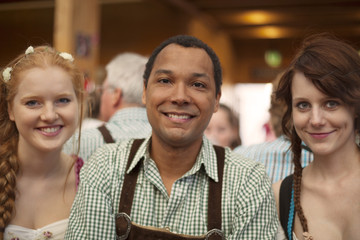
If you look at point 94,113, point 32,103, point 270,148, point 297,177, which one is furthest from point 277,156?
point 94,113

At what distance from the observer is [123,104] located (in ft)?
9.20

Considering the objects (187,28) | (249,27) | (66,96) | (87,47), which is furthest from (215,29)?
(66,96)

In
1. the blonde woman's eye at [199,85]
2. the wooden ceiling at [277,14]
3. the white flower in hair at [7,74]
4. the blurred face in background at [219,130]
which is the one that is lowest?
the blonde woman's eye at [199,85]

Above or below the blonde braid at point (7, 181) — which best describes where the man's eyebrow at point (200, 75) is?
above

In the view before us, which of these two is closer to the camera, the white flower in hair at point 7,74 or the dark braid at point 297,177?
the dark braid at point 297,177

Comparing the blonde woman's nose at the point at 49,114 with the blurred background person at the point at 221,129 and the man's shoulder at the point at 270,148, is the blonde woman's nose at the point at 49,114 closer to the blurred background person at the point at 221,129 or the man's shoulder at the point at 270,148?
the man's shoulder at the point at 270,148

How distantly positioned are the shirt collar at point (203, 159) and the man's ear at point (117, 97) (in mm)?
965

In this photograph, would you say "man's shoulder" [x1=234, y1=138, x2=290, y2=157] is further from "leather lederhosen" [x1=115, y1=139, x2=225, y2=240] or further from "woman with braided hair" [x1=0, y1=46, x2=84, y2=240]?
"woman with braided hair" [x1=0, y1=46, x2=84, y2=240]

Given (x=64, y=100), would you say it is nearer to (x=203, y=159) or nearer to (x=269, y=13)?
(x=203, y=159)

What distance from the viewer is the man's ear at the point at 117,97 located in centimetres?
281

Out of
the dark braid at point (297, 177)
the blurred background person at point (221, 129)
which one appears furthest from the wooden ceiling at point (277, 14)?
Result: the dark braid at point (297, 177)

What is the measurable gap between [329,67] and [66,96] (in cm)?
106

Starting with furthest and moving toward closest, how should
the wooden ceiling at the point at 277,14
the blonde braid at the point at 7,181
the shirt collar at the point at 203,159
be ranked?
the wooden ceiling at the point at 277,14, the blonde braid at the point at 7,181, the shirt collar at the point at 203,159

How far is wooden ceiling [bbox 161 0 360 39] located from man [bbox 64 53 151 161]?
394cm
